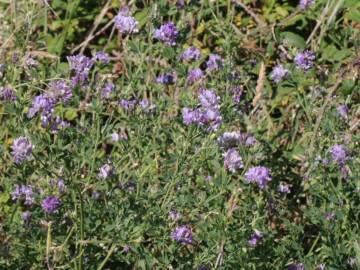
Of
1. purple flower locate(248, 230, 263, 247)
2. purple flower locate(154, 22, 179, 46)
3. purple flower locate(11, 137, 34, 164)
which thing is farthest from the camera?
purple flower locate(154, 22, 179, 46)

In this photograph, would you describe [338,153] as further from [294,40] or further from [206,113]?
[294,40]

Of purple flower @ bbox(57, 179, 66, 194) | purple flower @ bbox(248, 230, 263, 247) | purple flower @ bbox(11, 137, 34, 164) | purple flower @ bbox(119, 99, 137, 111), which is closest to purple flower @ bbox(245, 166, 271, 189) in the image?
purple flower @ bbox(248, 230, 263, 247)

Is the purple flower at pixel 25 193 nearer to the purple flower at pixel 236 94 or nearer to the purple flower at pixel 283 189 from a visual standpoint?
the purple flower at pixel 236 94

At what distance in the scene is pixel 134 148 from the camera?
2.43 meters

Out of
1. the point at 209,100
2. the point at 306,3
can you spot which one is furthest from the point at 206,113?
the point at 306,3

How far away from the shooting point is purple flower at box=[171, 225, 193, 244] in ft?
7.36

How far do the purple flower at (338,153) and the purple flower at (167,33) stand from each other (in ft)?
1.83

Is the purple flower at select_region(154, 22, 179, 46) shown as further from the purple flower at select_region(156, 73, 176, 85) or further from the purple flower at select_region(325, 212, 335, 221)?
the purple flower at select_region(325, 212, 335, 221)

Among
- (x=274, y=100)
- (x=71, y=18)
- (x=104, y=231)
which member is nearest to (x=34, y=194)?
(x=104, y=231)

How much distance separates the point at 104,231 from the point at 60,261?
0.25 metres

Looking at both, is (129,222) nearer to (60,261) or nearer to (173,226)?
(173,226)

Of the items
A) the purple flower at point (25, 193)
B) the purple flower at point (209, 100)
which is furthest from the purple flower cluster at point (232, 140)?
the purple flower at point (25, 193)

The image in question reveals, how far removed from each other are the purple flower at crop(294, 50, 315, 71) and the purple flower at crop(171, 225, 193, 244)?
2.15 ft

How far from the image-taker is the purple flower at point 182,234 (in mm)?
2244
